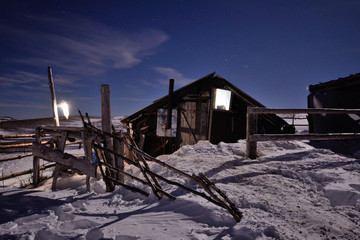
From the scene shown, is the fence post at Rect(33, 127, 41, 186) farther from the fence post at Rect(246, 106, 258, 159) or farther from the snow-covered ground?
the fence post at Rect(246, 106, 258, 159)

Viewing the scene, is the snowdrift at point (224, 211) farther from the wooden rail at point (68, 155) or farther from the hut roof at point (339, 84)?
the hut roof at point (339, 84)

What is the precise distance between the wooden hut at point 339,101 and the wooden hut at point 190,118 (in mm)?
2938

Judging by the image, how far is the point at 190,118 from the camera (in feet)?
32.9

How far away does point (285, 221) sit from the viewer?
2236mm

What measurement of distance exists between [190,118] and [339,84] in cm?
722

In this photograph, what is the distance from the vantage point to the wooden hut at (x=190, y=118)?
991cm

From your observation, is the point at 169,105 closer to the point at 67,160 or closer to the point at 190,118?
the point at 190,118

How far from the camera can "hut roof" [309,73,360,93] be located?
7555 millimetres

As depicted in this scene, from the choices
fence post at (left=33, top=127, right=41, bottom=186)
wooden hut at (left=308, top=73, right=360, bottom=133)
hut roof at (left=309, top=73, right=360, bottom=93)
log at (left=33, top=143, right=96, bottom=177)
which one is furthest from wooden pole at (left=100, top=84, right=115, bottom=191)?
wooden hut at (left=308, top=73, right=360, bottom=133)

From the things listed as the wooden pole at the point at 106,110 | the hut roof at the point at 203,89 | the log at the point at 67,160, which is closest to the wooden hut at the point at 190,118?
the hut roof at the point at 203,89

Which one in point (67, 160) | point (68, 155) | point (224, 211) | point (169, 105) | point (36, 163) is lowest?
point (36, 163)

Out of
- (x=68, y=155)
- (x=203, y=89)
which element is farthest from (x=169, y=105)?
(x=68, y=155)

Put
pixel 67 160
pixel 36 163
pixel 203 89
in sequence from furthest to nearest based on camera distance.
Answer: pixel 203 89
pixel 36 163
pixel 67 160

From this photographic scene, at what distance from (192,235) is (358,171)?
378cm
